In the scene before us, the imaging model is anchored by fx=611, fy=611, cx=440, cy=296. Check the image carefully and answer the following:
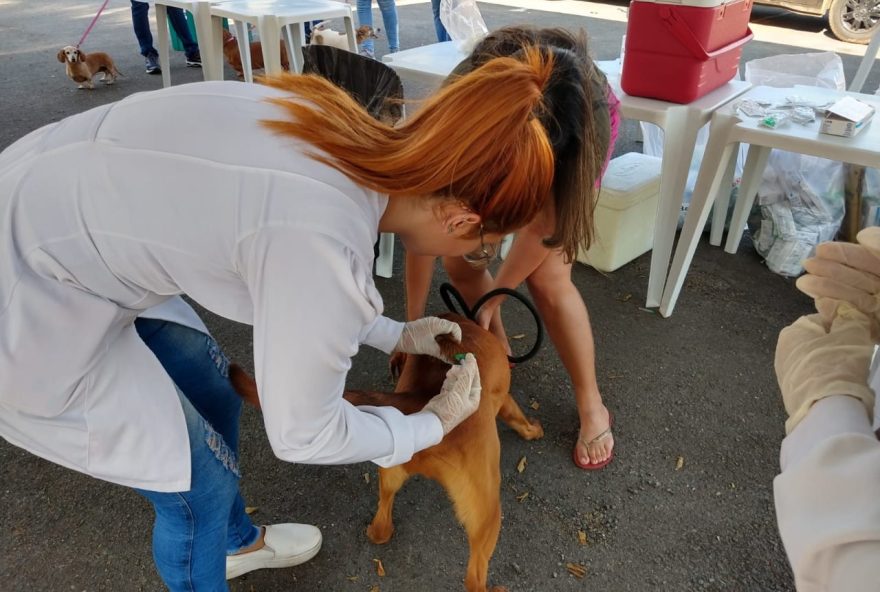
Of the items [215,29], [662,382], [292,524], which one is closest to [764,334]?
[662,382]

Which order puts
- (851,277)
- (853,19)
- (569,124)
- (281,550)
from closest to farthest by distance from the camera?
(851,277) → (569,124) → (281,550) → (853,19)

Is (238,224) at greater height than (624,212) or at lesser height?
greater

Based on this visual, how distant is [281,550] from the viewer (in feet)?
5.08

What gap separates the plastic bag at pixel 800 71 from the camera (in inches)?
115

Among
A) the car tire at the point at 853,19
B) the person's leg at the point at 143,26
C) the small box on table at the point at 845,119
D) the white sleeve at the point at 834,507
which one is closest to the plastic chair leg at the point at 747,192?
the small box on table at the point at 845,119

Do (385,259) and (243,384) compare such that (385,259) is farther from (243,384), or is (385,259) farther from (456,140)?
(456,140)

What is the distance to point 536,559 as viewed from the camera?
1.61 meters

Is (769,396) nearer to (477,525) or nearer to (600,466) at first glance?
(600,466)

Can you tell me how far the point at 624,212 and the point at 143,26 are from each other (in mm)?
5163

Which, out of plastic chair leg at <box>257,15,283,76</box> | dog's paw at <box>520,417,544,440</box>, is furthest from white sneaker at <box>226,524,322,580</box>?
plastic chair leg at <box>257,15,283,76</box>

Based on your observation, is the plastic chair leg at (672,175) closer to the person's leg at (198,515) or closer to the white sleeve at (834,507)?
the white sleeve at (834,507)

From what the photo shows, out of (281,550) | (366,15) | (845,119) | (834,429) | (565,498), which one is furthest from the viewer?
(366,15)

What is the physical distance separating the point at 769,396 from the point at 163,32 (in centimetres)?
460

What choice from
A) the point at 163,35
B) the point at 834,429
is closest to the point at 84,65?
the point at 163,35
